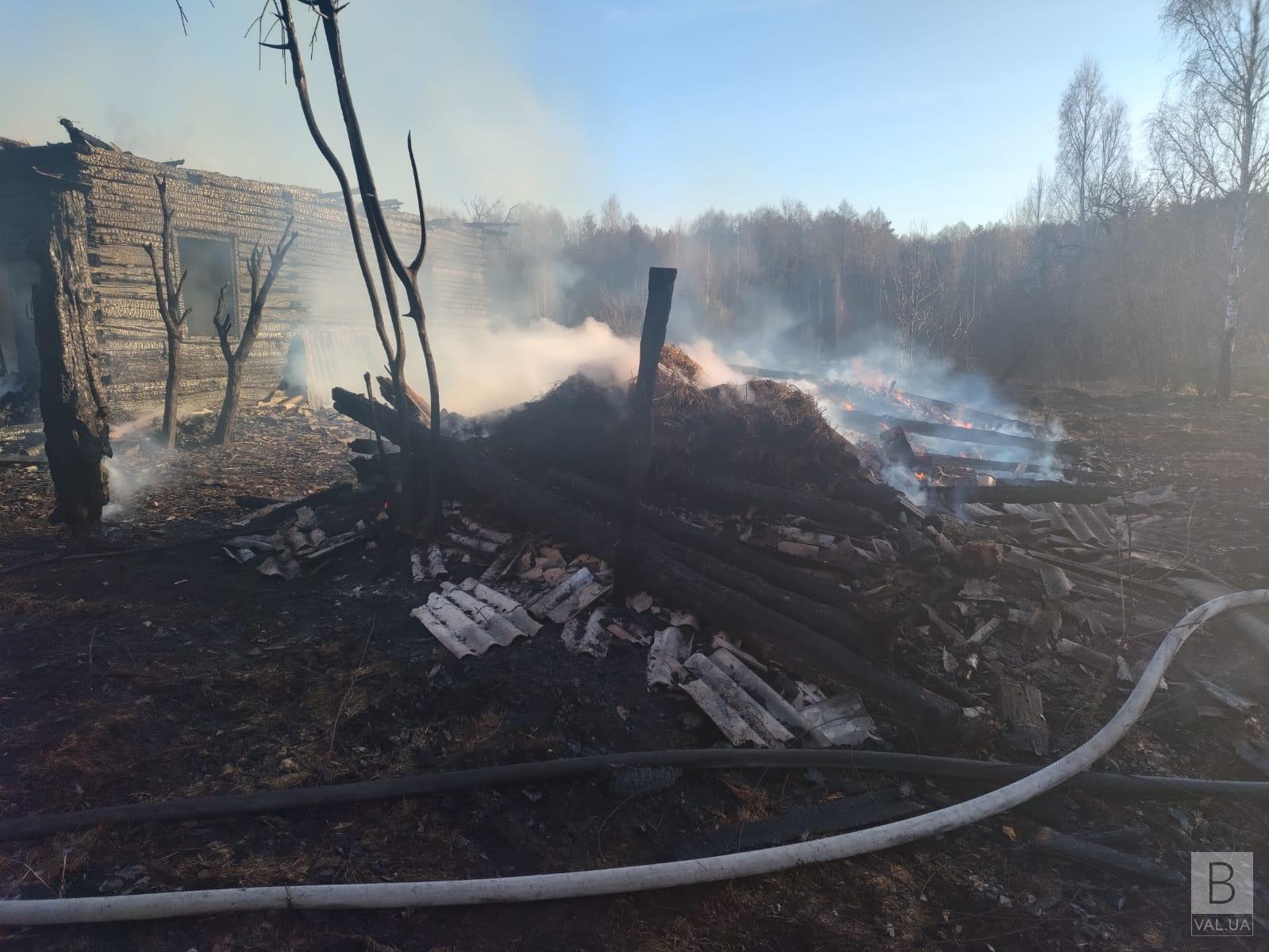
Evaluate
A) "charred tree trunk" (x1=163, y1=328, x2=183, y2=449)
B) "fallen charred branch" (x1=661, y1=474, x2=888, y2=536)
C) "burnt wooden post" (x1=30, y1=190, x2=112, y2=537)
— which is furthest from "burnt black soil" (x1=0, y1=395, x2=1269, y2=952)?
"charred tree trunk" (x1=163, y1=328, x2=183, y2=449)

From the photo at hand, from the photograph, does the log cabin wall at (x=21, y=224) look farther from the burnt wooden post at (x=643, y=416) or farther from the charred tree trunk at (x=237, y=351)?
the burnt wooden post at (x=643, y=416)

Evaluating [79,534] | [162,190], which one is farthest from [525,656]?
[162,190]

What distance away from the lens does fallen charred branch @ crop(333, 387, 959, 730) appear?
451 cm

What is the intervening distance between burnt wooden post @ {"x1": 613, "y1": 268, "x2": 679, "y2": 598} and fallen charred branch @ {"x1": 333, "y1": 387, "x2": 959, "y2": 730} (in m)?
0.14

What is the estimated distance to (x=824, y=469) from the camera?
23.6 feet

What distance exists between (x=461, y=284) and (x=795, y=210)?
41.1m

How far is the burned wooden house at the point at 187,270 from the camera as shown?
13156 mm

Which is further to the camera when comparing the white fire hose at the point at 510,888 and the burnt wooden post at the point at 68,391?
the burnt wooden post at the point at 68,391

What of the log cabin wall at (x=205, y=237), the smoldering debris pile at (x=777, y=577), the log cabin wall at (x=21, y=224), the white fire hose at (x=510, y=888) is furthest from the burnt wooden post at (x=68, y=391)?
the log cabin wall at (x=21, y=224)

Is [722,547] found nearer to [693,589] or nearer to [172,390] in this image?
[693,589]

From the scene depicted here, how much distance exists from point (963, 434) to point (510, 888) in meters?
12.4

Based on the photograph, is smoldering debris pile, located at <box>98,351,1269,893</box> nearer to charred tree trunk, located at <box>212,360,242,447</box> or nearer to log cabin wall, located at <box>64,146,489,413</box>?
charred tree trunk, located at <box>212,360,242,447</box>

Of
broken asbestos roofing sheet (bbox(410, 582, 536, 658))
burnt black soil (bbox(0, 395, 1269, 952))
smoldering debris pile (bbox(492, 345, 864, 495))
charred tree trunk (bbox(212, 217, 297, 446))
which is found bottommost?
burnt black soil (bbox(0, 395, 1269, 952))

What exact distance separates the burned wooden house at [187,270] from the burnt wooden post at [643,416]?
37.0ft
